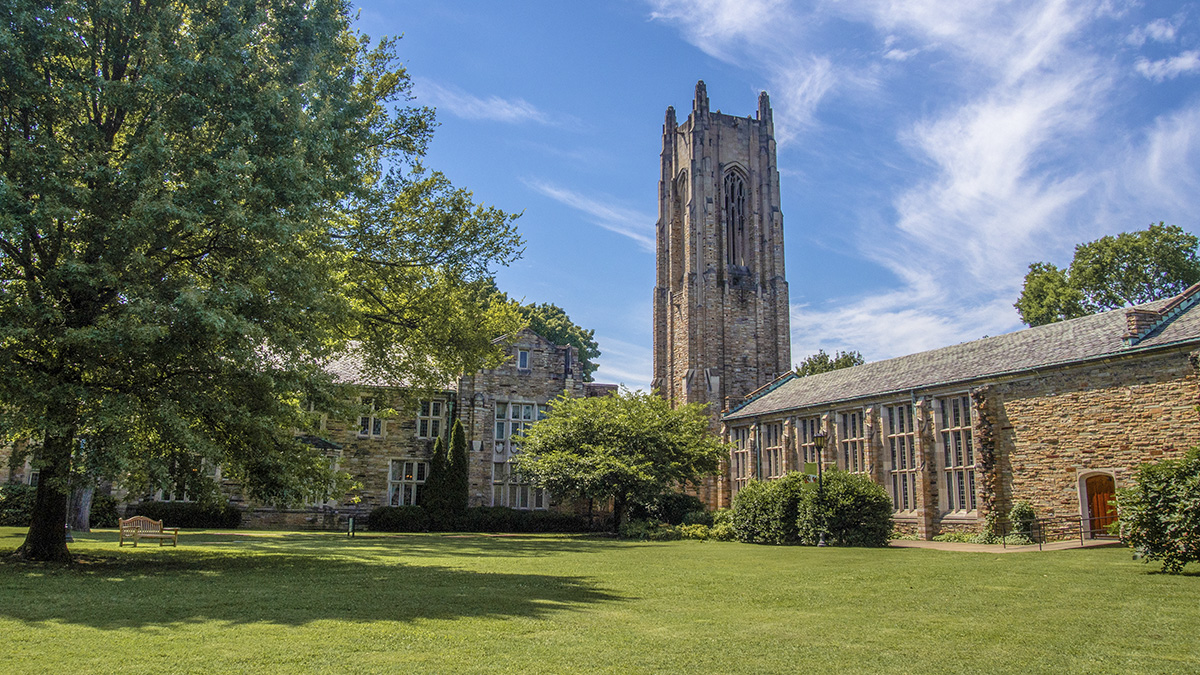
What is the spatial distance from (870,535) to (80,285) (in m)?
20.3

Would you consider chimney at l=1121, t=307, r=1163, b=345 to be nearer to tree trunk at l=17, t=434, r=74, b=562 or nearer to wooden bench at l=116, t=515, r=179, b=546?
tree trunk at l=17, t=434, r=74, b=562

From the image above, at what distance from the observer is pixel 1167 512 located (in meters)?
12.7

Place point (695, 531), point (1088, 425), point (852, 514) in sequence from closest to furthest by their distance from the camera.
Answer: point (1088, 425)
point (852, 514)
point (695, 531)

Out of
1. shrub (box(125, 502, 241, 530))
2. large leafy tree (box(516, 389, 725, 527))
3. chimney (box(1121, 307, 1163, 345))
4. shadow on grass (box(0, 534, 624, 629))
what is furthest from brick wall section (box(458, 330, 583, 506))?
chimney (box(1121, 307, 1163, 345))

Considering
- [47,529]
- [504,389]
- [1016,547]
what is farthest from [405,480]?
[1016,547]

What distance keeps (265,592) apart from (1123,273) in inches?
1731

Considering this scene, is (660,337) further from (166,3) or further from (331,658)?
(331,658)

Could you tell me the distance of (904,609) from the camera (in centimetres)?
988

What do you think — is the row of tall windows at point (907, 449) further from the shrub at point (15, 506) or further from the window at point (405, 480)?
the shrub at point (15, 506)

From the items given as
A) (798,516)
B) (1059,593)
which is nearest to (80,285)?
(1059,593)

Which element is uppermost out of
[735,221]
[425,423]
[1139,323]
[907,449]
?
[735,221]

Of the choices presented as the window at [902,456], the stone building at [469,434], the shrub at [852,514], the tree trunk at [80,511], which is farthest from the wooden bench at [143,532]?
the window at [902,456]

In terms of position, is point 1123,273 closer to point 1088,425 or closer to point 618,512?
point 1088,425

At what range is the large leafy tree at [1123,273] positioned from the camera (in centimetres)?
3944
